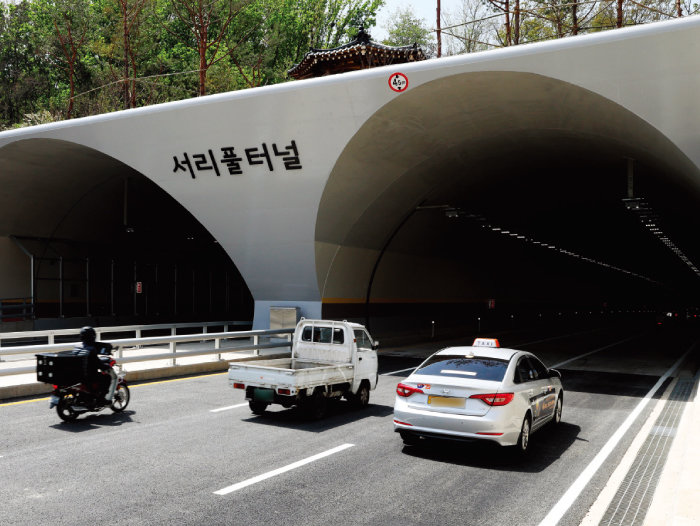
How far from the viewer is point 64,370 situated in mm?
10781

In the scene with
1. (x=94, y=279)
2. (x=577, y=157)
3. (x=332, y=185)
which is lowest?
(x=94, y=279)

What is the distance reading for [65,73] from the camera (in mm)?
66062

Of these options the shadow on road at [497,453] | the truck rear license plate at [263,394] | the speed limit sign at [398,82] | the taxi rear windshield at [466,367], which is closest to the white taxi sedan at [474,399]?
the taxi rear windshield at [466,367]

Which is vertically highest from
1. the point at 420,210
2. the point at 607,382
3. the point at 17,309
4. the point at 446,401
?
the point at 420,210

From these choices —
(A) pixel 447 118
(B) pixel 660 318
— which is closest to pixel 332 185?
(A) pixel 447 118

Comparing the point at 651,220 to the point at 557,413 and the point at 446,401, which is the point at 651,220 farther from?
the point at 446,401

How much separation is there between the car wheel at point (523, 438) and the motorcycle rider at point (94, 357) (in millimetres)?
6904

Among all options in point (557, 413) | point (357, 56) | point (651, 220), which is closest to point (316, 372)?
point (557, 413)

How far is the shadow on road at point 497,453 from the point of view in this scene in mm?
8883

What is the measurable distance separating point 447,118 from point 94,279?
919 inches

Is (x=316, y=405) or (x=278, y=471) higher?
(x=316, y=405)

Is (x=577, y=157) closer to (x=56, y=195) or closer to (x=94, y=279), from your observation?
(x=56, y=195)

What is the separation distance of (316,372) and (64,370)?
4.23m

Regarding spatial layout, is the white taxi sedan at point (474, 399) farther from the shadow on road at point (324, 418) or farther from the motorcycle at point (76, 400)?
the motorcycle at point (76, 400)
